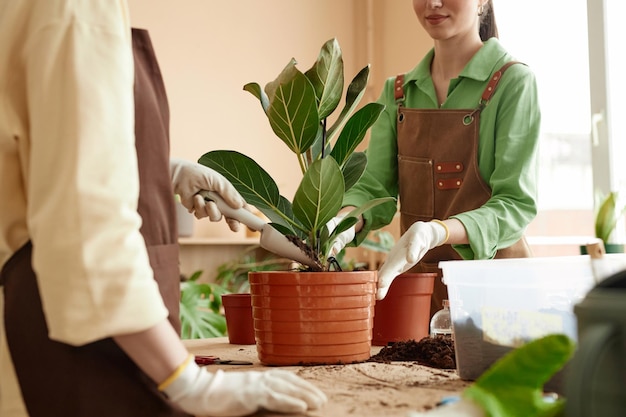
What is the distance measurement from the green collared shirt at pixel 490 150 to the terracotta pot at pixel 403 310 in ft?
0.61

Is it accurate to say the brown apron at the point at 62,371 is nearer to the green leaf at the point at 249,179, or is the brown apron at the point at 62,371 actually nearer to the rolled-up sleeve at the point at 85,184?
the rolled-up sleeve at the point at 85,184

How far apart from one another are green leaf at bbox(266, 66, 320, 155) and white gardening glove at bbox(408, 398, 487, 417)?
572 millimetres

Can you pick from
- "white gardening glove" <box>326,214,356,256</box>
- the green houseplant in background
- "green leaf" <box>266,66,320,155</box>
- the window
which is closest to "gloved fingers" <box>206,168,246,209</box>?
"green leaf" <box>266,66,320,155</box>

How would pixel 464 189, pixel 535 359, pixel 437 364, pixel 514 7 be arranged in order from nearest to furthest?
pixel 535 359 < pixel 437 364 < pixel 464 189 < pixel 514 7

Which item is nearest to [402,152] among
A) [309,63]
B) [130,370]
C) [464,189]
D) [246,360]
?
[464,189]

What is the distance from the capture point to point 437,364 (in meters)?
1.13

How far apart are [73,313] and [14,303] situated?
6.5 inches

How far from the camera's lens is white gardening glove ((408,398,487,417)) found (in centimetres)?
68

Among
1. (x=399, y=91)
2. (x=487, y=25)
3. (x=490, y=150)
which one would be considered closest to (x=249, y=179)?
(x=490, y=150)

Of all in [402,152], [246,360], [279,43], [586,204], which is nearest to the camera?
[246,360]

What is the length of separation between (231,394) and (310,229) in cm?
42

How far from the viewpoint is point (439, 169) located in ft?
6.08

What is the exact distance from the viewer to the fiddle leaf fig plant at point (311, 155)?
1.12 metres

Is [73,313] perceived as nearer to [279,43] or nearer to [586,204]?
[586,204]
